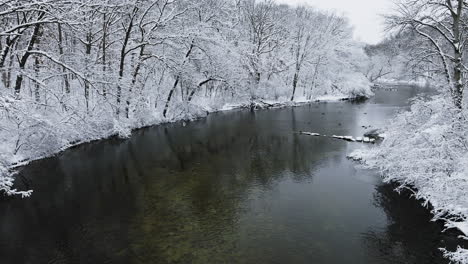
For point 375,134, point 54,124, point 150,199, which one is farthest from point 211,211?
point 375,134

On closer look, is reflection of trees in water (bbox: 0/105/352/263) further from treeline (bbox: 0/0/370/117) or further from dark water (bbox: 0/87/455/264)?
treeline (bbox: 0/0/370/117)

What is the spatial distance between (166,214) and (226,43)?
22.8 m

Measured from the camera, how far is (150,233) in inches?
404

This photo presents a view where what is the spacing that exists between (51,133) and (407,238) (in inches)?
656

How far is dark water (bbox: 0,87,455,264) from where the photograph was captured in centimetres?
928

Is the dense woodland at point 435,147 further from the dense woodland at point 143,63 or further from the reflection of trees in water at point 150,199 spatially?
the dense woodland at point 143,63

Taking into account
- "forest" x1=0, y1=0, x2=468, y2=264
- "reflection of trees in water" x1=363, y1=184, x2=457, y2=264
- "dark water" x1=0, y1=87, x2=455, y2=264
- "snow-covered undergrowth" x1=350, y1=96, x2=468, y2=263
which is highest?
"forest" x1=0, y1=0, x2=468, y2=264

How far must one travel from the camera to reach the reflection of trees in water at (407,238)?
9.10 metres

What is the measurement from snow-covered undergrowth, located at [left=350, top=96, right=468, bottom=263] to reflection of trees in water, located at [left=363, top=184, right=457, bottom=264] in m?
0.43

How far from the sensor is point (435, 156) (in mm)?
11555

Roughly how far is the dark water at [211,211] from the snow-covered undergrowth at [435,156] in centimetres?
83

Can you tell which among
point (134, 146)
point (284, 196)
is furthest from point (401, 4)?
point (134, 146)

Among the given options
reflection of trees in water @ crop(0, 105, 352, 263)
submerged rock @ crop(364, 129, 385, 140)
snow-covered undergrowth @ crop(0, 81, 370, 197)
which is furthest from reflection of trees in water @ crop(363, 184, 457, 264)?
snow-covered undergrowth @ crop(0, 81, 370, 197)


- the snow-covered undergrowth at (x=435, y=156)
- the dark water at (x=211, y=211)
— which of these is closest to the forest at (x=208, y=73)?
the snow-covered undergrowth at (x=435, y=156)
